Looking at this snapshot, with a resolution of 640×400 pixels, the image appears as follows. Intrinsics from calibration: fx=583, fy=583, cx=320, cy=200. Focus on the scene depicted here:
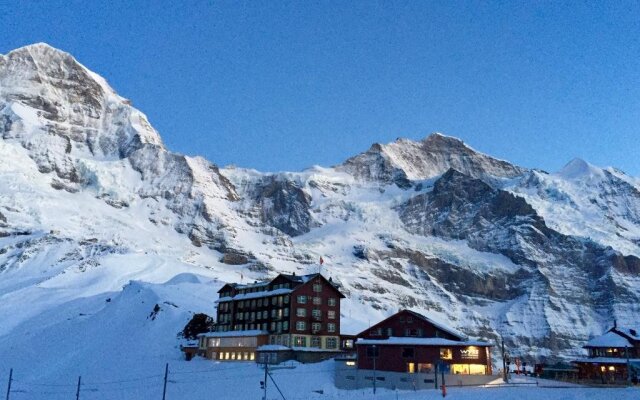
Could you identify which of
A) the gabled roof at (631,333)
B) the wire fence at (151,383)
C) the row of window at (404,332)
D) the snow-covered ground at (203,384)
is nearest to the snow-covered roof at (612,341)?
the gabled roof at (631,333)

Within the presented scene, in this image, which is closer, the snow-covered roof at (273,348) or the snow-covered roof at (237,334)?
the snow-covered roof at (273,348)

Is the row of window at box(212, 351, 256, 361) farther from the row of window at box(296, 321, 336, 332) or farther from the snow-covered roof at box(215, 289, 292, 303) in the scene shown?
the snow-covered roof at box(215, 289, 292, 303)

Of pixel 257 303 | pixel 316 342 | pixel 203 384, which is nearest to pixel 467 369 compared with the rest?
pixel 316 342

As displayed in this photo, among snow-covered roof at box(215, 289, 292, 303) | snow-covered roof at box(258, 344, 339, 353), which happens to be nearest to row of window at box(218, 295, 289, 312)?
snow-covered roof at box(215, 289, 292, 303)

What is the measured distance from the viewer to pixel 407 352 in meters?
66.6

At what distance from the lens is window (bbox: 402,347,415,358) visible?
66188mm

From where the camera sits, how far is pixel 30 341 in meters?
96.1

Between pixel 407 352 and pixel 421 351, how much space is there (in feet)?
5.74

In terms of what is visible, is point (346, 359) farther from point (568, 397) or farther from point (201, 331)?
point (568, 397)

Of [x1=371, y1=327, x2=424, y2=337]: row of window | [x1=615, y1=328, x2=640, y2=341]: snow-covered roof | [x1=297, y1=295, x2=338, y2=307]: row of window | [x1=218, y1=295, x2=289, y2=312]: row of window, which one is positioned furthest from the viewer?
[x1=615, y1=328, x2=640, y2=341]: snow-covered roof

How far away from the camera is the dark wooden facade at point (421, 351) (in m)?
65.5

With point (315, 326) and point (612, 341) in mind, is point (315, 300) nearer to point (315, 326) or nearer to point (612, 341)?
point (315, 326)

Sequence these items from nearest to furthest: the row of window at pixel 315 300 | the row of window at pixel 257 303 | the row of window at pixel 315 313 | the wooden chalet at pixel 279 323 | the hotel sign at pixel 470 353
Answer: the hotel sign at pixel 470 353 → the wooden chalet at pixel 279 323 → the row of window at pixel 315 313 → the row of window at pixel 315 300 → the row of window at pixel 257 303

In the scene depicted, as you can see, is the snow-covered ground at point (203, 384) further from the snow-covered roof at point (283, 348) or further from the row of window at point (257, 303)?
the row of window at point (257, 303)
